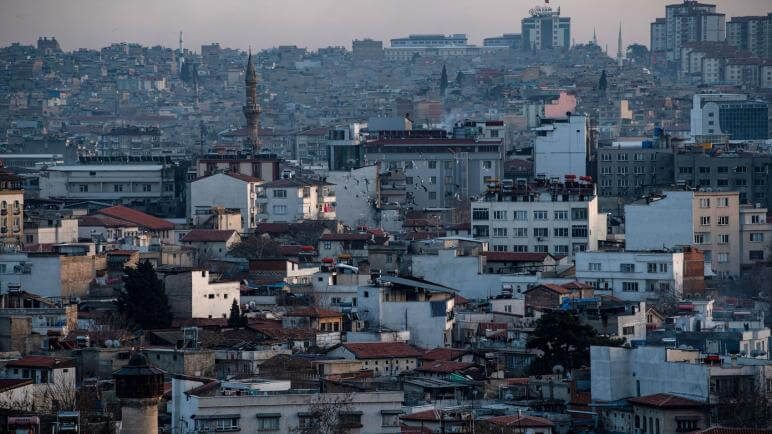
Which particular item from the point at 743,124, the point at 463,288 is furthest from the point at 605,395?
the point at 743,124

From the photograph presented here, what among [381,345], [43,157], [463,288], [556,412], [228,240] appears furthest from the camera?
[43,157]

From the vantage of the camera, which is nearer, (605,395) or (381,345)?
(605,395)

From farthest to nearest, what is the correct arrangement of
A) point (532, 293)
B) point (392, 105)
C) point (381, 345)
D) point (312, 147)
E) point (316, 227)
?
point (392, 105) < point (312, 147) < point (316, 227) < point (532, 293) < point (381, 345)

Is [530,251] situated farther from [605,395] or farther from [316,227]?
[605,395]

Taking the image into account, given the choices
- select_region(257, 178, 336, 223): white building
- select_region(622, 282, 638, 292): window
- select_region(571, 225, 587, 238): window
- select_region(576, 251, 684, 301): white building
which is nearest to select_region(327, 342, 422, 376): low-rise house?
select_region(576, 251, 684, 301): white building

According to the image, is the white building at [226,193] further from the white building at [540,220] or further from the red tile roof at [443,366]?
the red tile roof at [443,366]

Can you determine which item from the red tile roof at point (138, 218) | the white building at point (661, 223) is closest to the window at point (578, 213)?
the white building at point (661, 223)

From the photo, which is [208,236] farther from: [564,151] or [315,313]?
[564,151]

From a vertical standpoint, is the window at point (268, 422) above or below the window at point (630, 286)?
below
